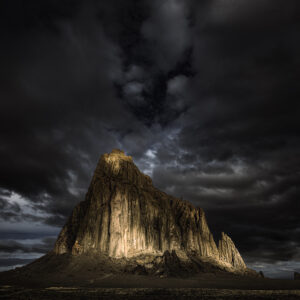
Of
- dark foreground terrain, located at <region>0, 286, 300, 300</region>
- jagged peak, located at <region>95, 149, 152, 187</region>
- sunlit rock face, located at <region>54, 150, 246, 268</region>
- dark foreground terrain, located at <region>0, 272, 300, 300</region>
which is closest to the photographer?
dark foreground terrain, located at <region>0, 286, 300, 300</region>

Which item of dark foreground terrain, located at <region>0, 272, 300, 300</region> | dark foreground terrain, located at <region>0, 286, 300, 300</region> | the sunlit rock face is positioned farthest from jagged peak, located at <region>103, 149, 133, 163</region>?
dark foreground terrain, located at <region>0, 286, 300, 300</region>

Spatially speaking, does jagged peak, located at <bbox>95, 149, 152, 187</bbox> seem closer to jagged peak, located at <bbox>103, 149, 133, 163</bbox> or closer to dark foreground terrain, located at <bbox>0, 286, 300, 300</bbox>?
jagged peak, located at <bbox>103, 149, 133, 163</bbox>

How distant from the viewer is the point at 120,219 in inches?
6004

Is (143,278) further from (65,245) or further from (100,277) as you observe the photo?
(65,245)

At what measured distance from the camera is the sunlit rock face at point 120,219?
481ft

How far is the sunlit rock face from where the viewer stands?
146750mm

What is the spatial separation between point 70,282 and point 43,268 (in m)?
39.7

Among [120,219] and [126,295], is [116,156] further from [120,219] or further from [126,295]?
[126,295]

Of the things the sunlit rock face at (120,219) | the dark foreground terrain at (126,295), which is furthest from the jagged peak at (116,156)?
the dark foreground terrain at (126,295)

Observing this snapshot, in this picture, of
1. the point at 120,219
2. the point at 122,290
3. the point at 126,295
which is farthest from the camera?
the point at 120,219

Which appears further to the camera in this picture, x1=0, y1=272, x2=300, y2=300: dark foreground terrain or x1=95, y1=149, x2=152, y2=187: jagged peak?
x1=95, y1=149, x2=152, y2=187: jagged peak

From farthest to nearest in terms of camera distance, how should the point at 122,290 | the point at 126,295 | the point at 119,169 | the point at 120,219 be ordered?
1. the point at 119,169
2. the point at 120,219
3. the point at 122,290
4. the point at 126,295

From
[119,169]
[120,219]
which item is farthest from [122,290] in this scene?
[119,169]

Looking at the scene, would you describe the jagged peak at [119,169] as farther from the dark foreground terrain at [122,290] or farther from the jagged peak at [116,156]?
the dark foreground terrain at [122,290]
